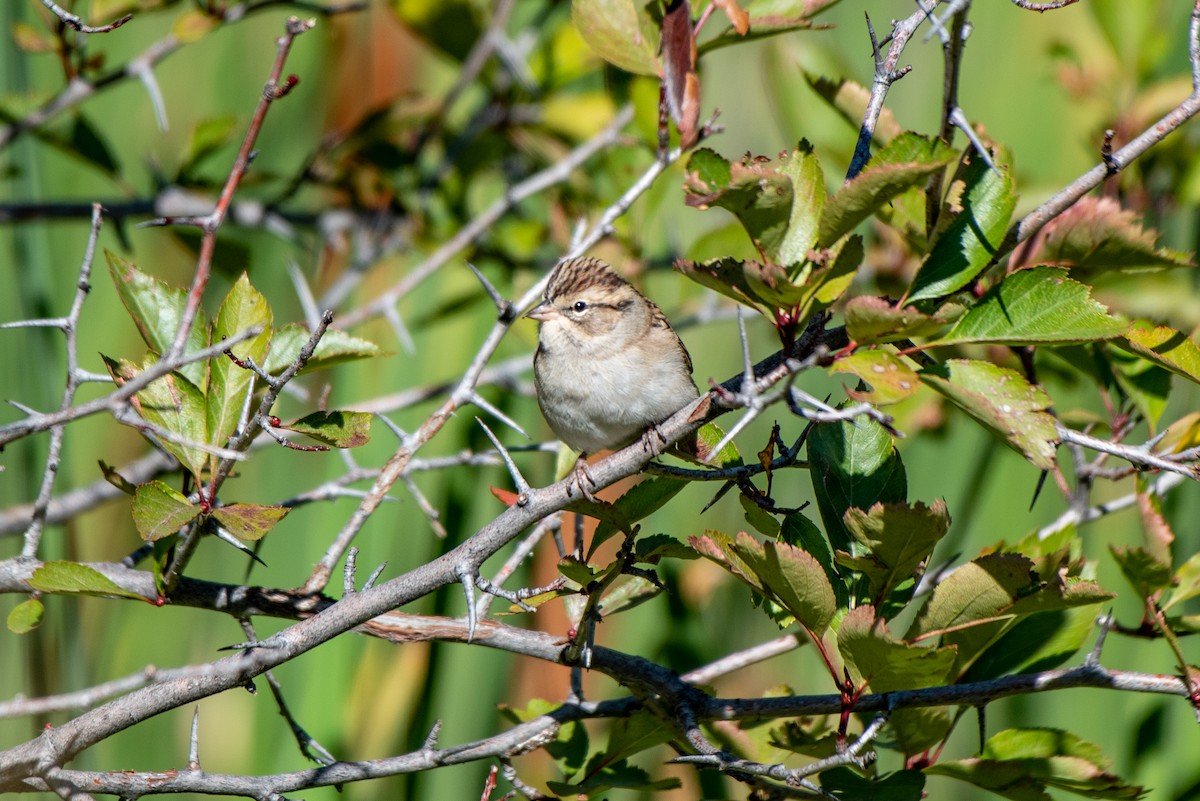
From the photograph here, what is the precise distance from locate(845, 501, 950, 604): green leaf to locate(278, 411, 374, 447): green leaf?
2.20 feet

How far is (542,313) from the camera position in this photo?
8.65ft

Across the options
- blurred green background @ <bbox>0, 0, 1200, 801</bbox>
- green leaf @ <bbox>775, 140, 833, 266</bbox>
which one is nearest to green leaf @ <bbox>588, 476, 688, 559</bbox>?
green leaf @ <bbox>775, 140, 833, 266</bbox>

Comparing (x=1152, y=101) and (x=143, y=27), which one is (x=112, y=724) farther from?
(x=1152, y=101)

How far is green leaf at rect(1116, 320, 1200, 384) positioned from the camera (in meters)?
1.44

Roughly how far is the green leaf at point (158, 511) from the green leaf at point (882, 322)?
36.3 inches

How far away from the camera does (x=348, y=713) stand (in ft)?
9.33

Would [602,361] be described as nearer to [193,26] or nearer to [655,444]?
[655,444]

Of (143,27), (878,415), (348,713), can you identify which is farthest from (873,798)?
(143,27)

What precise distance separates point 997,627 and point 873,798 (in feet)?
1.06

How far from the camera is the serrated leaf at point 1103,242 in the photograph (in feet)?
5.30

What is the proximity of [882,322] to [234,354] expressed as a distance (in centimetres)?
94

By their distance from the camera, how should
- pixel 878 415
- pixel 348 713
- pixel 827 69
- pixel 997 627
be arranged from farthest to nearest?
pixel 348 713 < pixel 827 69 < pixel 997 627 < pixel 878 415

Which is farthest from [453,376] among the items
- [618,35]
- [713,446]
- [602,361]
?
[713,446]

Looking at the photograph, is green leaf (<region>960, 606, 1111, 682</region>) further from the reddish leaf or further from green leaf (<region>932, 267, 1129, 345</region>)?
the reddish leaf
